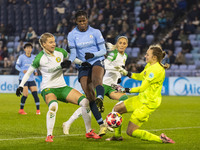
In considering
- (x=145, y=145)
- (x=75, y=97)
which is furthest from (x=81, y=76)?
(x=145, y=145)

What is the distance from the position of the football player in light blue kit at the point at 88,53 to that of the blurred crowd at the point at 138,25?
591 inches

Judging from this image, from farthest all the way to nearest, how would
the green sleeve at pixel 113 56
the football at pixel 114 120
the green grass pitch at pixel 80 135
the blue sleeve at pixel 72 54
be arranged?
the green sleeve at pixel 113 56, the blue sleeve at pixel 72 54, the football at pixel 114 120, the green grass pitch at pixel 80 135

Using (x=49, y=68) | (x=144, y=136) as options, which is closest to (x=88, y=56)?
(x=49, y=68)

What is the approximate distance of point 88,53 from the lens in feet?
26.8

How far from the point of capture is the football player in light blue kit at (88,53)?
8234mm

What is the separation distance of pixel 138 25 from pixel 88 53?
1967 centimetres

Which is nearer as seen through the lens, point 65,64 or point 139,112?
point 139,112

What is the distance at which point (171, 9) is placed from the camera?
26.8 metres

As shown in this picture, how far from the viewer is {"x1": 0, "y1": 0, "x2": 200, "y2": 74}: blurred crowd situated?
2525 centimetres

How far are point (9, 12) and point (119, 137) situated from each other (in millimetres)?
28496

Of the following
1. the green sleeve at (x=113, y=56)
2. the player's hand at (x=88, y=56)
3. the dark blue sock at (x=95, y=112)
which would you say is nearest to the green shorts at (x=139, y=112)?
the dark blue sock at (x=95, y=112)

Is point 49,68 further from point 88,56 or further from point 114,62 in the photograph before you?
point 114,62

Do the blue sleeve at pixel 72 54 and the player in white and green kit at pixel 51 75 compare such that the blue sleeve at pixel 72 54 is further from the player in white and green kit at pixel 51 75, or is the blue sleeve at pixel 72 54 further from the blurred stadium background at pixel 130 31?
the blurred stadium background at pixel 130 31

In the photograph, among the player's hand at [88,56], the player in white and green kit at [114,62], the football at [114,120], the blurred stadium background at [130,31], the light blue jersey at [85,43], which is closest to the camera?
the football at [114,120]
